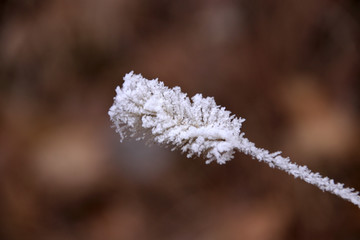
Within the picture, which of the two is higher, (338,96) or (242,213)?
(338,96)

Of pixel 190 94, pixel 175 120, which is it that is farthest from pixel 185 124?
pixel 190 94

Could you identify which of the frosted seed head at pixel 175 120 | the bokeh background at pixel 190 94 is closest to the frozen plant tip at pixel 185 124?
the frosted seed head at pixel 175 120

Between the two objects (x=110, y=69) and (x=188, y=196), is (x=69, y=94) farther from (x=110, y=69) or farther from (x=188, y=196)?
(x=188, y=196)

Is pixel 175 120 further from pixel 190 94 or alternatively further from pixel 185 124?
pixel 190 94

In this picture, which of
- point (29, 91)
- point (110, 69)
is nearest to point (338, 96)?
point (110, 69)

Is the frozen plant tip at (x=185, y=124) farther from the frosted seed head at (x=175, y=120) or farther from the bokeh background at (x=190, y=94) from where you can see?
the bokeh background at (x=190, y=94)

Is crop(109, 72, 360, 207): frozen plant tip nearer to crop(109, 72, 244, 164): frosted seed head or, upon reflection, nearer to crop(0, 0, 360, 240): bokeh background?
crop(109, 72, 244, 164): frosted seed head
